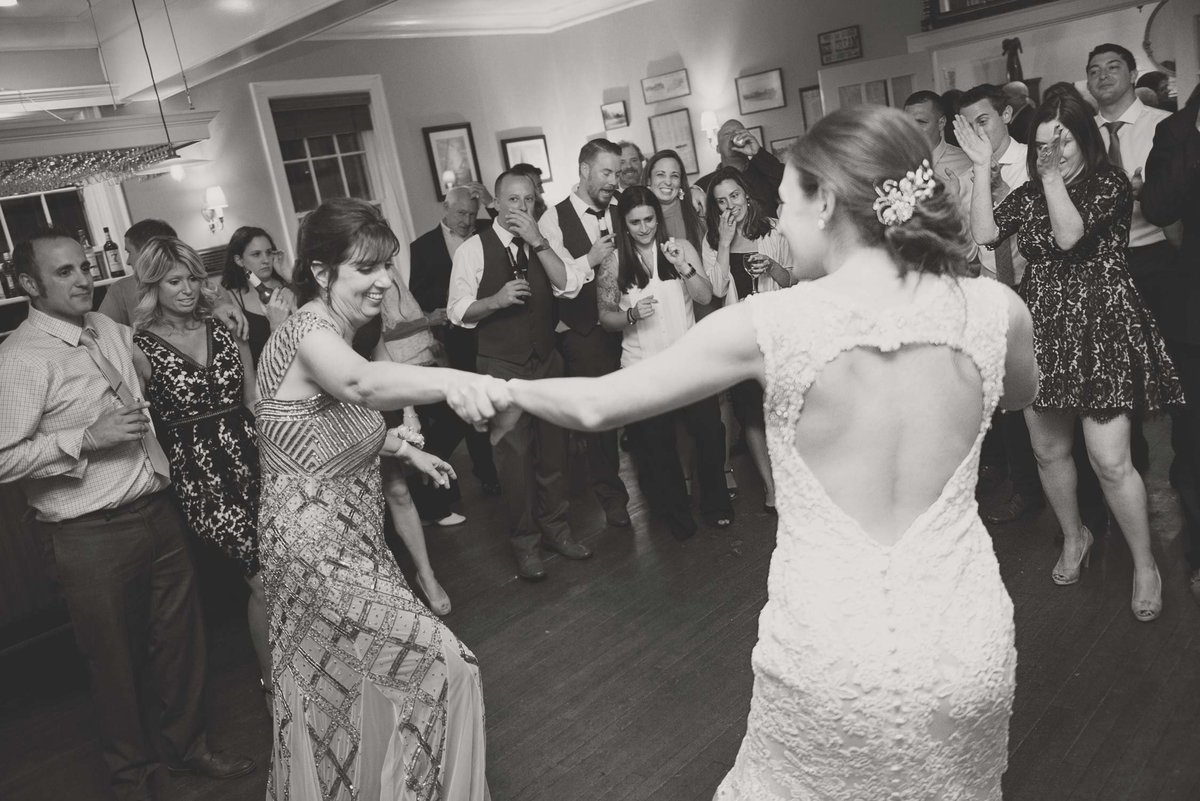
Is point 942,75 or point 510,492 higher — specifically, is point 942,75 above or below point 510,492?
above

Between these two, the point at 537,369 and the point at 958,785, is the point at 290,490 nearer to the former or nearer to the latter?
the point at 958,785

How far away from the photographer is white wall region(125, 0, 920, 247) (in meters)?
7.27

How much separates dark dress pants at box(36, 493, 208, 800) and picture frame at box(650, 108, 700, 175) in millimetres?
7432

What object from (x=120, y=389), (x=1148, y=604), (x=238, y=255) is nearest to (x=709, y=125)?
(x=238, y=255)

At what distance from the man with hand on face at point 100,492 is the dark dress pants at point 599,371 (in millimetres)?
1921

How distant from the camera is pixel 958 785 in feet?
4.71

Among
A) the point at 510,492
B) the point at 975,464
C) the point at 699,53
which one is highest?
the point at 699,53

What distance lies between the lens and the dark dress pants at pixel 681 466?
412cm

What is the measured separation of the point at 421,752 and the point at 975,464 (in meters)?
1.22

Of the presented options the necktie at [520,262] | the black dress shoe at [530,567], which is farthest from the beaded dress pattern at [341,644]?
the necktie at [520,262]

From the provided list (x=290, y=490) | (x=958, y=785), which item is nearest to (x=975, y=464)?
(x=958, y=785)

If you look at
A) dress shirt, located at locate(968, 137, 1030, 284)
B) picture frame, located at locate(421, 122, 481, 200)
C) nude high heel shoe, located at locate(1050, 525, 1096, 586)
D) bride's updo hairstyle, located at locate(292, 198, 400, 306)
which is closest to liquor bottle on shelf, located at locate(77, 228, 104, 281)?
picture frame, located at locate(421, 122, 481, 200)

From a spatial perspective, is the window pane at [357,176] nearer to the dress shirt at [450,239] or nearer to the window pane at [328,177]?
the window pane at [328,177]

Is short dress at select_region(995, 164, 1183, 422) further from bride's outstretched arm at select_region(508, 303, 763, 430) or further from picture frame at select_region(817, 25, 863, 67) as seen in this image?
picture frame at select_region(817, 25, 863, 67)
